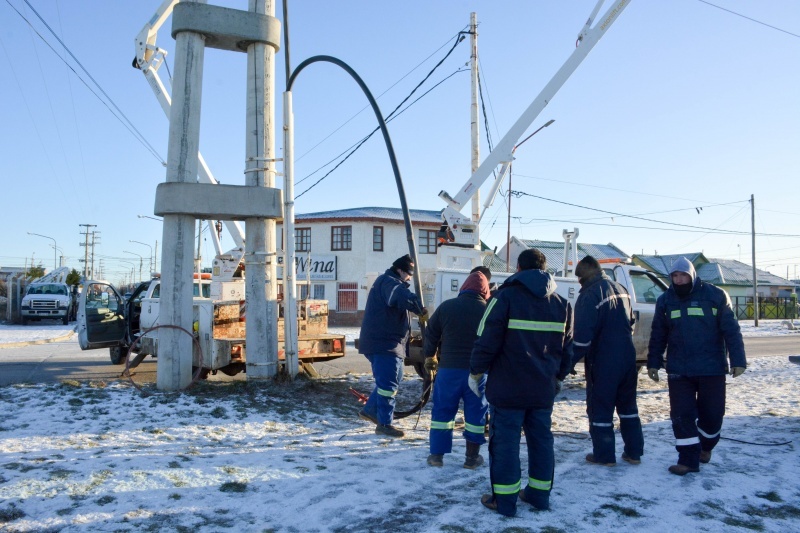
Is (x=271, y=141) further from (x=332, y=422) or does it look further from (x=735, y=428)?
(x=735, y=428)

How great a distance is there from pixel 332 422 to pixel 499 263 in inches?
1527

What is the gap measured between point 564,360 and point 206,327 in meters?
6.09

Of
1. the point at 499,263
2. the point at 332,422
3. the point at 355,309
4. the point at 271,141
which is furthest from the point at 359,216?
the point at 332,422

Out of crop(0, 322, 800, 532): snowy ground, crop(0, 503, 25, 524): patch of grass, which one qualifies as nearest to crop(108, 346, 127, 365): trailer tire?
crop(0, 322, 800, 532): snowy ground

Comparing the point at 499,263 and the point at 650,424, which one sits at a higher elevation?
the point at 499,263

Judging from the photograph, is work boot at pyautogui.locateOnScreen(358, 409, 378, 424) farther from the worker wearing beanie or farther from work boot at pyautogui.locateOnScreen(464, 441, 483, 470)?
the worker wearing beanie

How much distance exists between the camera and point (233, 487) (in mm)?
4656

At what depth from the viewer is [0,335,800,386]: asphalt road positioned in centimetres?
1102

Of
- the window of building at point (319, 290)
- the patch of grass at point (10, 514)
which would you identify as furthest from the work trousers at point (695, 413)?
the window of building at point (319, 290)

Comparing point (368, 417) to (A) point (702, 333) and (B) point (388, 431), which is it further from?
(A) point (702, 333)

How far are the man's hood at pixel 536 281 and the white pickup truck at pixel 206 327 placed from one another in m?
5.48

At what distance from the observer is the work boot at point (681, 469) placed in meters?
5.23

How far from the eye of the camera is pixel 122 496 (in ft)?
14.2

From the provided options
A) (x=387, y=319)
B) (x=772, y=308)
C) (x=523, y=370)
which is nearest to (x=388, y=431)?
(x=387, y=319)
